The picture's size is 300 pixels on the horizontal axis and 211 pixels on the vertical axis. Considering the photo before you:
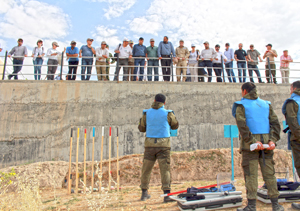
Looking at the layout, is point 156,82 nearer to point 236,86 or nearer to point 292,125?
point 236,86

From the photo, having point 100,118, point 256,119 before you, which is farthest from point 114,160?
point 256,119

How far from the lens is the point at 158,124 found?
4.22 metres

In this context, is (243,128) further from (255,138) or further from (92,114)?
(92,114)

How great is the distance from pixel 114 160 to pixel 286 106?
5116 mm

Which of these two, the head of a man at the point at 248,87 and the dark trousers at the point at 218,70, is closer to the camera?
the head of a man at the point at 248,87

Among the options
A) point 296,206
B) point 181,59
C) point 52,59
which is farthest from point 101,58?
point 296,206

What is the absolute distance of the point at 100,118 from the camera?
316 inches

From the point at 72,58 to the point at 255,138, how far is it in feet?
24.3

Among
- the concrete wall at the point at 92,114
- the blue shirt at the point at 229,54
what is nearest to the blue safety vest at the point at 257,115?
the concrete wall at the point at 92,114

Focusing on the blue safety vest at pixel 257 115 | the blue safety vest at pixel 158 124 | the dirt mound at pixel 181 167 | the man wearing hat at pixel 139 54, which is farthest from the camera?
the man wearing hat at pixel 139 54

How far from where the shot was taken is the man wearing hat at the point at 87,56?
8.59 metres

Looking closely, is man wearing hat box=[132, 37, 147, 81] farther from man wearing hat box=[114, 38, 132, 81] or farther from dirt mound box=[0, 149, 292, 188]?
dirt mound box=[0, 149, 292, 188]

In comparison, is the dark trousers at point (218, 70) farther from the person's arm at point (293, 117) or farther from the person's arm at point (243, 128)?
the person's arm at point (243, 128)

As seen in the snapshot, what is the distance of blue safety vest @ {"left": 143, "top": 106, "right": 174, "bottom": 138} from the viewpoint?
4.19 metres
